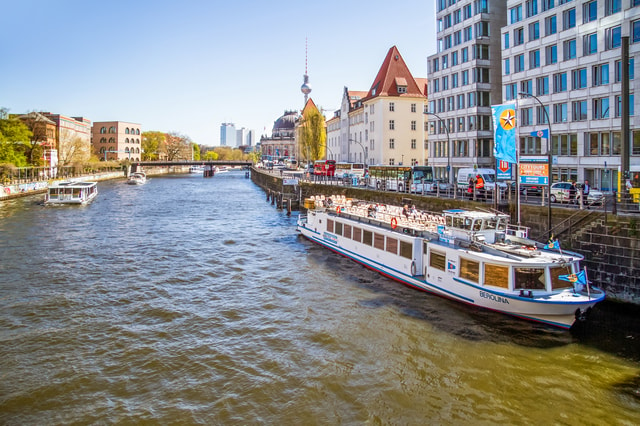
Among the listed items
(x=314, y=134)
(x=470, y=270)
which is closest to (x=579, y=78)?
(x=470, y=270)

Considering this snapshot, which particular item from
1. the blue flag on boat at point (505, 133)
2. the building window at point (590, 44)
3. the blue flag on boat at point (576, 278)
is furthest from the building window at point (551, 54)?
the blue flag on boat at point (576, 278)

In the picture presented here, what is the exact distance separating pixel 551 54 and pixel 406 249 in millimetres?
33374

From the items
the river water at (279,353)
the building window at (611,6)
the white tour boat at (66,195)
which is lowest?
the river water at (279,353)

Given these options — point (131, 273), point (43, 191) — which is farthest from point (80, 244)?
point (43, 191)

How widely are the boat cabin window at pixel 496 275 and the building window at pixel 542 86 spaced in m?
34.9

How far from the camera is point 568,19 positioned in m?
46.4

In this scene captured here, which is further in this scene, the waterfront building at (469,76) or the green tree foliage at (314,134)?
the green tree foliage at (314,134)

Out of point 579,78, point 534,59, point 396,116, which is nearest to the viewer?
point 579,78

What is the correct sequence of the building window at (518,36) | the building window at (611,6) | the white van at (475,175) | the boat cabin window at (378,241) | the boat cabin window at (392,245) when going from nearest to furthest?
the boat cabin window at (392,245), the boat cabin window at (378,241), the building window at (611,6), the white van at (475,175), the building window at (518,36)

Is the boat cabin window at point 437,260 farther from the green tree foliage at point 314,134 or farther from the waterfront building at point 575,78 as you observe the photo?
the green tree foliage at point 314,134

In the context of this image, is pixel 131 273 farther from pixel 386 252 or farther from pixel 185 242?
pixel 386 252

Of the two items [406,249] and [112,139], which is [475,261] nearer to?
[406,249]

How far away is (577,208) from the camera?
24562 millimetres

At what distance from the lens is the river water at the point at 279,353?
13.9 meters
